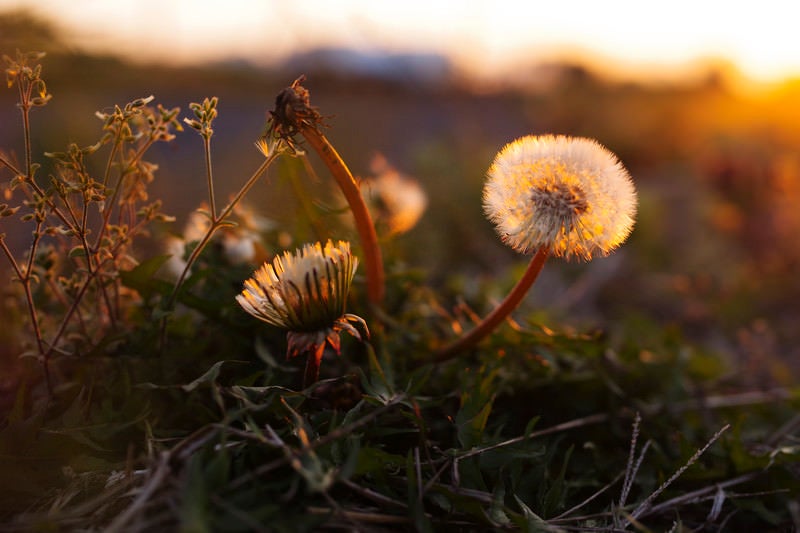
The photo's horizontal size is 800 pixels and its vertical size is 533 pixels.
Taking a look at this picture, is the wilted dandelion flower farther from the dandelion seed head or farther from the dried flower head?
the dried flower head

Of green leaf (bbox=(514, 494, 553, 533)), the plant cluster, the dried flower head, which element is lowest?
green leaf (bbox=(514, 494, 553, 533))

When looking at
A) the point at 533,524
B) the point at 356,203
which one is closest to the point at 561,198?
the point at 356,203

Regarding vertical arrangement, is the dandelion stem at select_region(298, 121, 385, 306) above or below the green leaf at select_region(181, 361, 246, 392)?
above

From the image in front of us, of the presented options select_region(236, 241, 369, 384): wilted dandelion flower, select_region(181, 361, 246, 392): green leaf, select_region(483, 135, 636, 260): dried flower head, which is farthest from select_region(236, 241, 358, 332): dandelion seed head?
select_region(483, 135, 636, 260): dried flower head

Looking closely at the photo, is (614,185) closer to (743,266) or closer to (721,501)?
(721,501)

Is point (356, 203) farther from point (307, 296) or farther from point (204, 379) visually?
point (204, 379)

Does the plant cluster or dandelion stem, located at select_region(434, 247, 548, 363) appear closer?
the plant cluster
